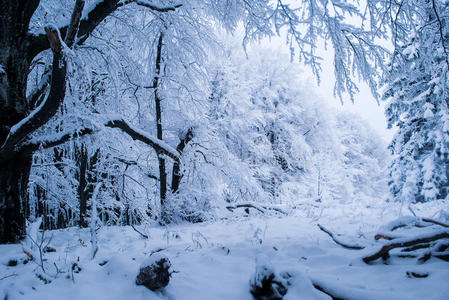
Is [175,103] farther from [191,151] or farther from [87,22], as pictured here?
[87,22]

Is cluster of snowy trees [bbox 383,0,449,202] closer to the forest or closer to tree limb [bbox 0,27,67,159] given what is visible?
the forest

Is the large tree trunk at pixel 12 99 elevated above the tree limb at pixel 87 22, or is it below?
below

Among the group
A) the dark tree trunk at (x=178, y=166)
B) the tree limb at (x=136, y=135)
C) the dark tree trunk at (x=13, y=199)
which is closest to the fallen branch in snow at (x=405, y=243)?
the tree limb at (x=136, y=135)

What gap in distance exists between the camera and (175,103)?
738 centimetres

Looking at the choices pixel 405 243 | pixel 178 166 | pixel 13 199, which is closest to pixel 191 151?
pixel 178 166

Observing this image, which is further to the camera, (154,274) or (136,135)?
(136,135)

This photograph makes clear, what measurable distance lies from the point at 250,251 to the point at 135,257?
134 centimetres

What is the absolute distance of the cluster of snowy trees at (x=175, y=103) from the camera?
3.07 metres

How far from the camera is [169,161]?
8266 mm

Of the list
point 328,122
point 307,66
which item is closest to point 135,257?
point 307,66

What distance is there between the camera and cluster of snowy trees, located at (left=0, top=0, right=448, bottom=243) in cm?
307

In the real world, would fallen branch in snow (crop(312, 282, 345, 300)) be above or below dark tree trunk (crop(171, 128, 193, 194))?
below

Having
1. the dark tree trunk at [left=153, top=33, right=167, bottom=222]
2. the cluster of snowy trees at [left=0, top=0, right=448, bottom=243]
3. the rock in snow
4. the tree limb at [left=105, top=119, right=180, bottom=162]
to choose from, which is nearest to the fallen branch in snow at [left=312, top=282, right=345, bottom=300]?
the rock in snow

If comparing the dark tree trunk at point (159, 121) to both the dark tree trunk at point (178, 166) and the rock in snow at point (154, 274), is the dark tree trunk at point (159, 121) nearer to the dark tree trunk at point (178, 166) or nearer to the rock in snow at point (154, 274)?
the dark tree trunk at point (178, 166)
